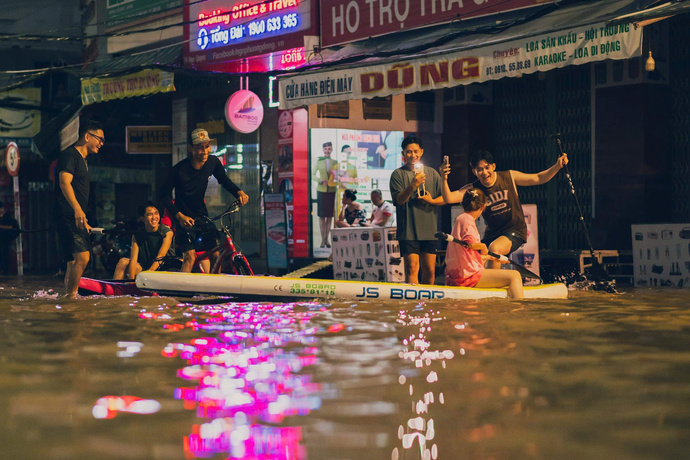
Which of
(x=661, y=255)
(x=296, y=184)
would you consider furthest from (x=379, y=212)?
(x=661, y=255)

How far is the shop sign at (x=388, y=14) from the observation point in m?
15.7

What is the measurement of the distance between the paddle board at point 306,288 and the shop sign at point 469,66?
2.98m

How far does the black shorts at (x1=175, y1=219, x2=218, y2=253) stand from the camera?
11375 mm

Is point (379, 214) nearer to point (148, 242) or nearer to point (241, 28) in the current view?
point (148, 242)

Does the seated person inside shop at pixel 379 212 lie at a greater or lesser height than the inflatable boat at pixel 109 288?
greater

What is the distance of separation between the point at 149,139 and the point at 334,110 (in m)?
8.76

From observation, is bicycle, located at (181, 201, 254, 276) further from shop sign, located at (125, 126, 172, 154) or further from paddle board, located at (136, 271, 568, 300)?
shop sign, located at (125, 126, 172, 154)

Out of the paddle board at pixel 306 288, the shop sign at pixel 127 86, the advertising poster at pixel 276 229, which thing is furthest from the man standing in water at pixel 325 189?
the paddle board at pixel 306 288

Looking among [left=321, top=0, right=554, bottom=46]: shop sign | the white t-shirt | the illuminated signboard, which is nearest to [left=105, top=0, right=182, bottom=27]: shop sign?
the illuminated signboard

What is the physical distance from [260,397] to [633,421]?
175 centimetres

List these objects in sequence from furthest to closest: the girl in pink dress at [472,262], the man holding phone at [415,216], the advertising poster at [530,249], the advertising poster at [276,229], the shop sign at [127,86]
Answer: the shop sign at [127,86], the advertising poster at [276,229], the advertising poster at [530,249], the man holding phone at [415,216], the girl in pink dress at [472,262]

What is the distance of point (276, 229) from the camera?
18.4 metres

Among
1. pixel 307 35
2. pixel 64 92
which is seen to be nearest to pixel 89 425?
pixel 307 35

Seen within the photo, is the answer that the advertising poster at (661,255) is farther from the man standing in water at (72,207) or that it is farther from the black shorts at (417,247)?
the man standing in water at (72,207)
